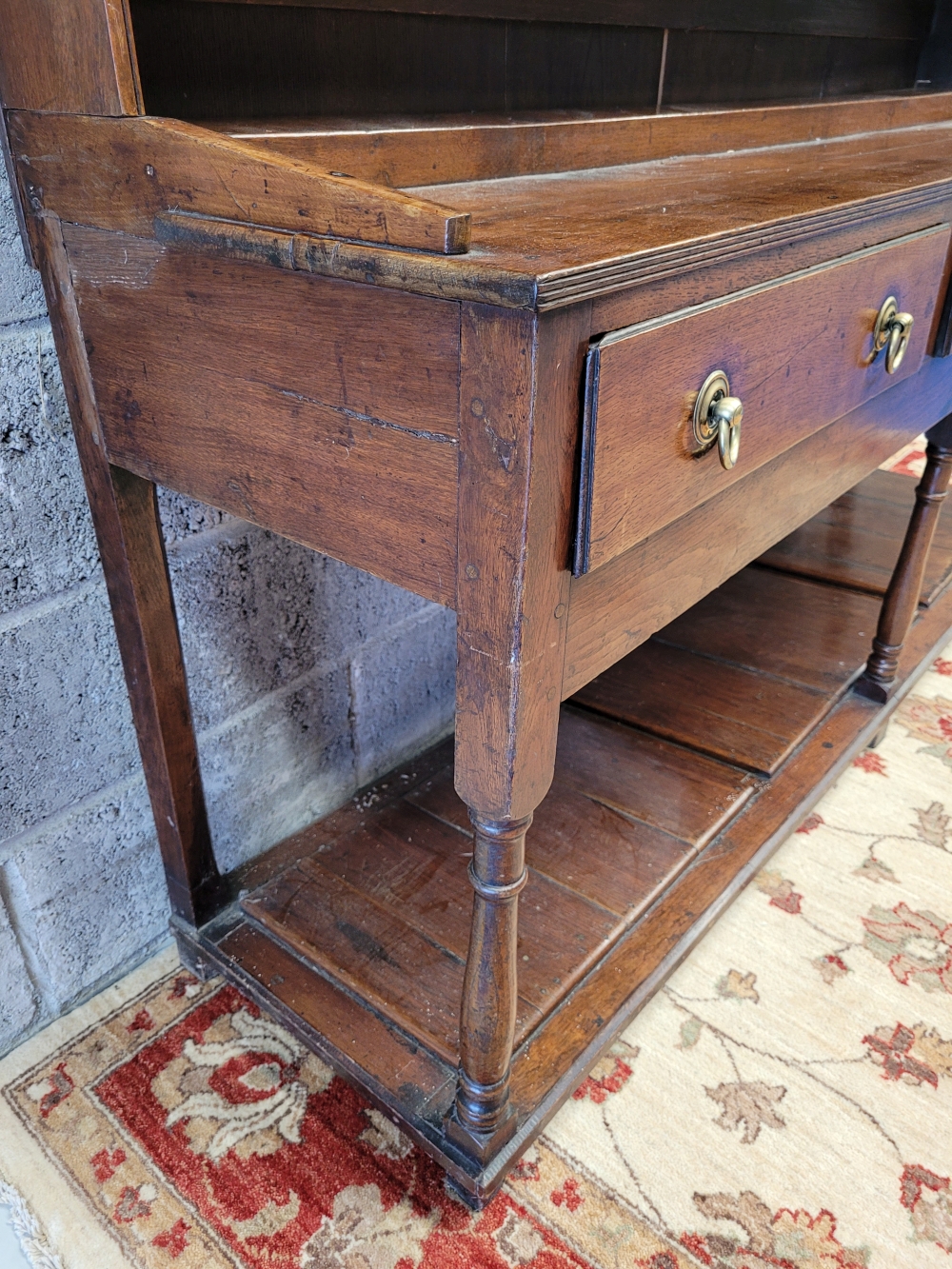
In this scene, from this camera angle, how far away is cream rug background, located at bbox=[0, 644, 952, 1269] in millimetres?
933

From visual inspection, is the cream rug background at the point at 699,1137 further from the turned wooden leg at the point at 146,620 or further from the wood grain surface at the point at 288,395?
the wood grain surface at the point at 288,395

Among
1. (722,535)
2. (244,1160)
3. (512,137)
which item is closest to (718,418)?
(722,535)

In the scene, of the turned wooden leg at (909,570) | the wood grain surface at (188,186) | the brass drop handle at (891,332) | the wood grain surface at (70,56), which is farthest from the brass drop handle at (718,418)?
the turned wooden leg at (909,570)

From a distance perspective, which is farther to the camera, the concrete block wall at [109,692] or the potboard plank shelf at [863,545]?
the potboard plank shelf at [863,545]

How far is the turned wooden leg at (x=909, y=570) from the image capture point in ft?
4.67

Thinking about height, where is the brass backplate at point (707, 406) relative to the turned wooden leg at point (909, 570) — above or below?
above

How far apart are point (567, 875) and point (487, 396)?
0.82 metres

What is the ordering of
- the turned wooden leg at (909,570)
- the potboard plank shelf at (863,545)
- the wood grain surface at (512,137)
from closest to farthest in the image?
the wood grain surface at (512,137)
the turned wooden leg at (909,570)
the potboard plank shelf at (863,545)

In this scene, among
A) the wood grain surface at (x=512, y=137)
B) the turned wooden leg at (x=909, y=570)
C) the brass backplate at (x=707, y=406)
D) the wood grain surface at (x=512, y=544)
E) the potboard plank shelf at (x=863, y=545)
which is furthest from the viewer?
the potboard plank shelf at (x=863, y=545)

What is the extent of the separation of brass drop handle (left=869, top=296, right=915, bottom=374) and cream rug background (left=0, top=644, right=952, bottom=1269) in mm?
776

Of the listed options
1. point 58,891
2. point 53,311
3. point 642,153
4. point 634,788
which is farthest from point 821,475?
point 58,891

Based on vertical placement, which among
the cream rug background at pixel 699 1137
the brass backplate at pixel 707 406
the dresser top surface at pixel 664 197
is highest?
the dresser top surface at pixel 664 197

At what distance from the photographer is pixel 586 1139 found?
3.42ft

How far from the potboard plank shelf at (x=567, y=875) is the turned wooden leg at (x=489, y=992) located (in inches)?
1.4
